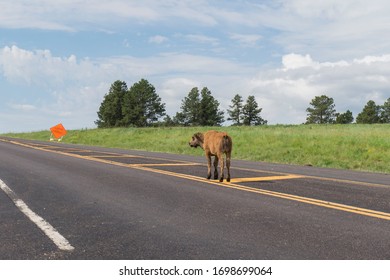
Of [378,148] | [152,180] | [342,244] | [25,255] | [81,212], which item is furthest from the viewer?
[378,148]

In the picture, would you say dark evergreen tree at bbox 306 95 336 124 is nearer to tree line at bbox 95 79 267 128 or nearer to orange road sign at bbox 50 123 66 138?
tree line at bbox 95 79 267 128

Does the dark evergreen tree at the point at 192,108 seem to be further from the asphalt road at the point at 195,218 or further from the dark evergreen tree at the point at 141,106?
the asphalt road at the point at 195,218

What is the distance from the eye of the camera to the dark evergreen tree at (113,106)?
91.1 meters

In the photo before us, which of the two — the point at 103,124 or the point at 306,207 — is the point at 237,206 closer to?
the point at 306,207

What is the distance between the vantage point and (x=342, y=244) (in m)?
4.92

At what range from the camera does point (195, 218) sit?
633 centimetres

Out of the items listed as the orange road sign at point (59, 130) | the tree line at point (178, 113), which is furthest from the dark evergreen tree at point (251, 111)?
the orange road sign at point (59, 130)

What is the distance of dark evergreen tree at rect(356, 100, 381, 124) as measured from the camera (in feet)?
337

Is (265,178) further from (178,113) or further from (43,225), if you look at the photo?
(178,113)

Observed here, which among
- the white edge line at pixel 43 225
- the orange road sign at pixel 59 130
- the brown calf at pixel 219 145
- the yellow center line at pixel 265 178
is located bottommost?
the white edge line at pixel 43 225

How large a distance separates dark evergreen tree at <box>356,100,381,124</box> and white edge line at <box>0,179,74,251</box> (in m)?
106

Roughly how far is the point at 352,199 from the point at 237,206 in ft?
8.32

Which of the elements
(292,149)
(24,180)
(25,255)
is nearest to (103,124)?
(292,149)

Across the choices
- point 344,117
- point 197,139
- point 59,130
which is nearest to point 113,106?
point 59,130
